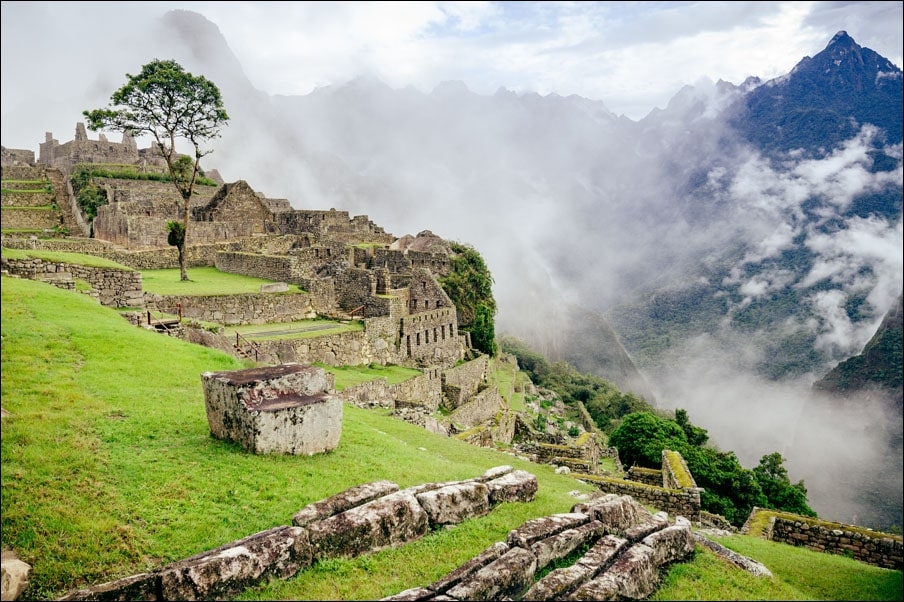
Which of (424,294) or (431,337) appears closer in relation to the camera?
(431,337)

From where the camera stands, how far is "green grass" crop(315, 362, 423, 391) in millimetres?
21334

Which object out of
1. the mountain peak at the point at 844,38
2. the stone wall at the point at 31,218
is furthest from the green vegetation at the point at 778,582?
the stone wall at the point at 31,218

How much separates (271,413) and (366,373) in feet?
51.8

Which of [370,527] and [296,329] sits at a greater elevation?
[296,329]

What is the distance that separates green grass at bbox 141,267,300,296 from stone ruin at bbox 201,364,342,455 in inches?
546

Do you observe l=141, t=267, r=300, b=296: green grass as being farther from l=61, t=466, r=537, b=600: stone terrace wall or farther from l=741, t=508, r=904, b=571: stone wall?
l=741, t=508, r=904, b=571: stone wall

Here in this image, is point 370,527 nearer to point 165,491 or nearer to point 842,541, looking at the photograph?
point 165,491

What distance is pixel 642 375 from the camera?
63562 mm

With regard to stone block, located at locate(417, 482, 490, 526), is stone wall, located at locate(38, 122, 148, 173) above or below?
above

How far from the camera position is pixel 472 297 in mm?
40156

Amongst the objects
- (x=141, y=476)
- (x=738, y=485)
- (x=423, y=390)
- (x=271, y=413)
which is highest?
(x=271, y=413)

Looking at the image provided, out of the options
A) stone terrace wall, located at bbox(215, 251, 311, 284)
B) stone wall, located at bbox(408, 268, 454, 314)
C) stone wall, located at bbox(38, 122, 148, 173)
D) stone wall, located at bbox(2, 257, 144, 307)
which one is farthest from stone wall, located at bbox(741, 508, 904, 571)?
stone wall, located at bbox(38, 122, 148, 173)

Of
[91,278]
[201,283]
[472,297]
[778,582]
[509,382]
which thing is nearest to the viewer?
[778,582]

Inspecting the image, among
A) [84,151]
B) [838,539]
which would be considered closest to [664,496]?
[838,539]
